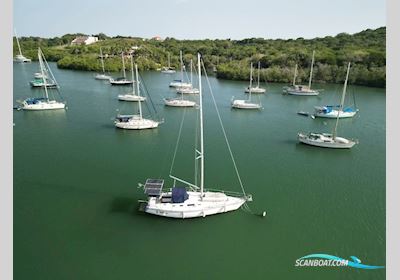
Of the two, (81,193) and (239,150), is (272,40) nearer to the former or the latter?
(239,150)

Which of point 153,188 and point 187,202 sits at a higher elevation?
point 153,188

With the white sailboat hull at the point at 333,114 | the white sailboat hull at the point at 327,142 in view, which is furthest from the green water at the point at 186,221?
the white sailboat hull at the point at 333,114

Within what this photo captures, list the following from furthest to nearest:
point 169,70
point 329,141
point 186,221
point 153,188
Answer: point 169,70
point 329,141
point 153,188
point 186,221

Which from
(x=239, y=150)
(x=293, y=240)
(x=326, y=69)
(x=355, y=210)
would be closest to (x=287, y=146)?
(x=239, y=150)

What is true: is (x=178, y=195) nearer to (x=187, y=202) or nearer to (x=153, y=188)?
(x=187, y=202)

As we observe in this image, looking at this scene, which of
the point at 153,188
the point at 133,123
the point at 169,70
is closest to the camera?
the point at 153,188

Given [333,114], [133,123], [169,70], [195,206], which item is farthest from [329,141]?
[169,70]

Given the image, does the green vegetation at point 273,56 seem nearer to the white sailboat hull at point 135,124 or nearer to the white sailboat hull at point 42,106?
the white sailboat hull at point 42,106
